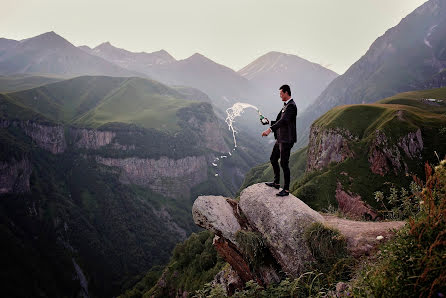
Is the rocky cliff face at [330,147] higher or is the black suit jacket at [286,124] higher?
the black suit jacket at [286,124]

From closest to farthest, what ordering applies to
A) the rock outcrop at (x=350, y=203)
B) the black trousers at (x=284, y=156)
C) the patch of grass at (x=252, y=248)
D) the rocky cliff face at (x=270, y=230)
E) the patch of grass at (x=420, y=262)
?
the patch of grass at (x=420, y=262), the rocky cliff face at (x=270, y=230), the patch of grass at (x=252, y=248), the black trousers at (x=284, y=156), the rock outcrop at (x=350, y=203)

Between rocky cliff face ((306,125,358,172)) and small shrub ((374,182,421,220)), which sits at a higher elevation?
small shrub ((374,182,421,220))

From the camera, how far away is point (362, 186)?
58.8 meters

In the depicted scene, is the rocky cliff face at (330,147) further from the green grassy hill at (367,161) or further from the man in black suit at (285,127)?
the man in black suit at (285,127)

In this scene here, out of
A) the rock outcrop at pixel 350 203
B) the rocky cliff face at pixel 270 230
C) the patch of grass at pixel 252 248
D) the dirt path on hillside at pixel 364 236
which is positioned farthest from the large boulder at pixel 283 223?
the rock outcrop at pixel 350 203

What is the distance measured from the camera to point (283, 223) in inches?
460

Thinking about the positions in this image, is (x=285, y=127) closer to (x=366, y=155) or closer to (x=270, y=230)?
(x=270, y=230)

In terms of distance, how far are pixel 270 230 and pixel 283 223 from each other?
0.71 metres

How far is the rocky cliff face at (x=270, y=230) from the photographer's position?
34.8 feet

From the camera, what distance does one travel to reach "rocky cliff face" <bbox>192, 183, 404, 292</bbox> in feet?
34.8

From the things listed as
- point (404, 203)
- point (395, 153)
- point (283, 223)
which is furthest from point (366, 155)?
point (283, 223)

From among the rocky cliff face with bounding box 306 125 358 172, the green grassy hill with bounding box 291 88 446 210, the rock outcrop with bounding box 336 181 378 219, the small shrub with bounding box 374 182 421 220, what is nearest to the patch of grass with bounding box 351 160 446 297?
the small shrub with bounding box 374 182 421 220

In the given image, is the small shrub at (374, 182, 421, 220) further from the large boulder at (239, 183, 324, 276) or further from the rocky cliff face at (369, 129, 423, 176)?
the rocky cliff face at (369, 129, 423, 176)

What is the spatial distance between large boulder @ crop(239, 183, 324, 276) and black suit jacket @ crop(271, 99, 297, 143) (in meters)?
3.04
